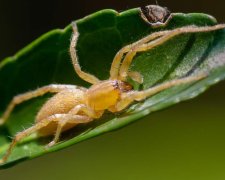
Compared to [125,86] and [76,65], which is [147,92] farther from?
[76,65]

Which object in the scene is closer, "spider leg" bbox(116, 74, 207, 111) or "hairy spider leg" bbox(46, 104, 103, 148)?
"spider leg" bbox(116, 74, 207, 111)

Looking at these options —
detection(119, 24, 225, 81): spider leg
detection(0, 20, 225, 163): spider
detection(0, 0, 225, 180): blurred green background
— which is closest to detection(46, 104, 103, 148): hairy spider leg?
detection(0, 20, 225, 163): spider

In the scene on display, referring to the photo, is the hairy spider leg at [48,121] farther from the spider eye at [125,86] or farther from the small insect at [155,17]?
the small insect at [155,17]

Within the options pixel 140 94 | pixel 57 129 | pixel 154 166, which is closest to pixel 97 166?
pixel 154 166

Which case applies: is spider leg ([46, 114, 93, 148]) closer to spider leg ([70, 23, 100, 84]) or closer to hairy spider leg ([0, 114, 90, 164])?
hairy spider leg ([0, 114, 90, 164])

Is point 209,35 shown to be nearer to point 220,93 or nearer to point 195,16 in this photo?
point 195,16

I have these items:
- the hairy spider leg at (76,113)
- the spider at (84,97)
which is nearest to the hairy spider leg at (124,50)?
the spider at (84,97)

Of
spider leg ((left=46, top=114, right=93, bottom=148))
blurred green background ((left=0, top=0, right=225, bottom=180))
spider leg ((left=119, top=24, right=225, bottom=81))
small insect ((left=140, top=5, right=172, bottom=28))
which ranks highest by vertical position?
small insect ((left=140, top=5, right=172, bottom=28))
